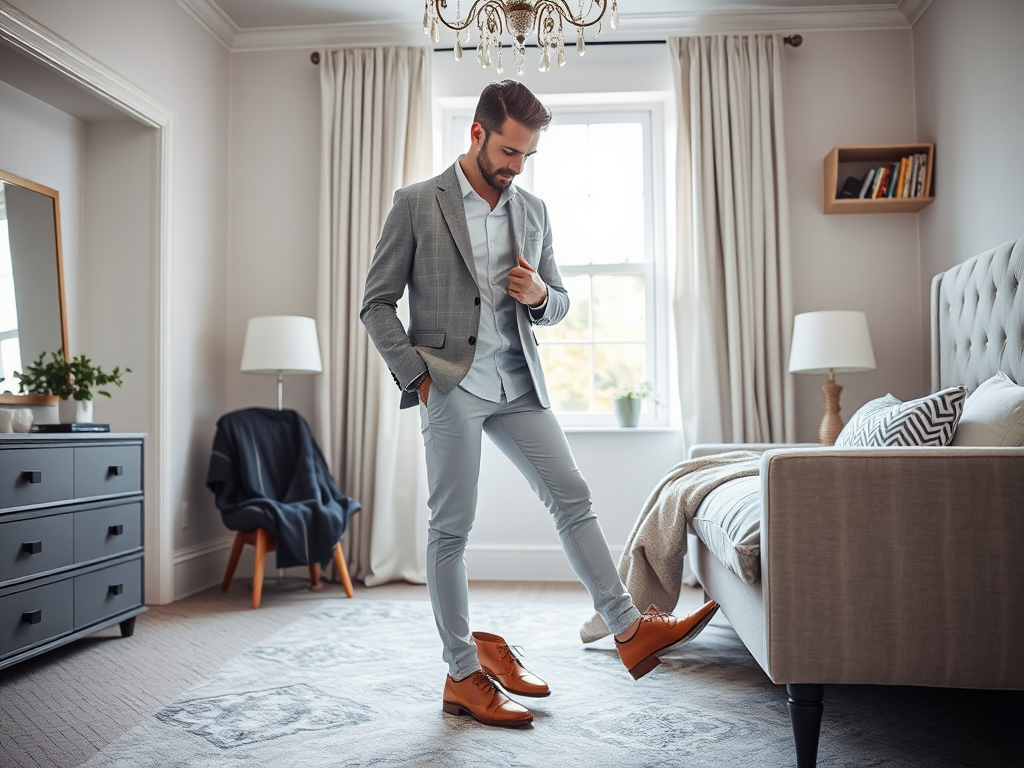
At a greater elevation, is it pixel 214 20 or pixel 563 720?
pixel 214 20

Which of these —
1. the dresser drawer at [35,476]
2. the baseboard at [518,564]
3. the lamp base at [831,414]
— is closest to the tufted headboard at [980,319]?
the lamp base at [831,414]

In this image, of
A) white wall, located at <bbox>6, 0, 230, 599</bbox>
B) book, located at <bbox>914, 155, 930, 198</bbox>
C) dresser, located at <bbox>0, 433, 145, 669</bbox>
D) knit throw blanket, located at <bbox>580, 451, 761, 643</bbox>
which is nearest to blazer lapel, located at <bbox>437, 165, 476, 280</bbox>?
knit throw blanket, located at <bbox>580, 451, 761, 643</bbox>

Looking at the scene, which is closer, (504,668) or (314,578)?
(504,668)

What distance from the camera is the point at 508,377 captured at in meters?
2.01

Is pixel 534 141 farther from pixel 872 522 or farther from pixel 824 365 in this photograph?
pixel 824 365

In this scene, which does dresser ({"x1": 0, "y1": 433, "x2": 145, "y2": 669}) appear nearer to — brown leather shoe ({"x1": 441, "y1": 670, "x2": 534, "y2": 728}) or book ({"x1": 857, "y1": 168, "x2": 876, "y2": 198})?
brown leather shoe ({"x1": 441, "y1": 670, "x2": 534, "y2": 728})

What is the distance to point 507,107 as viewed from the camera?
1.92 metres

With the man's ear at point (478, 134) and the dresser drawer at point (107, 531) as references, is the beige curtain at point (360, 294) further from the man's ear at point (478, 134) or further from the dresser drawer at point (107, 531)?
the man's ear at point (478, 134)

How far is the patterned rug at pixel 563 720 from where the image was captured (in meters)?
1.80

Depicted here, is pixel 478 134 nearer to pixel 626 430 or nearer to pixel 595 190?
pixel 626 430

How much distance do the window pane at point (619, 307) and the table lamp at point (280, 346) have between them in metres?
1.44

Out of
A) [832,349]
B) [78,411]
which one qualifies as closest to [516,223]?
[78,411]

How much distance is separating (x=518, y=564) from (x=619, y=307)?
4.53ft

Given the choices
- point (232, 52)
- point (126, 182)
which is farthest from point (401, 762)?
point (232, 52)
